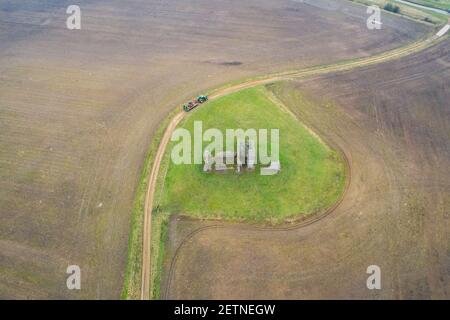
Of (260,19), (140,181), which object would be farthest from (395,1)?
(140,181)

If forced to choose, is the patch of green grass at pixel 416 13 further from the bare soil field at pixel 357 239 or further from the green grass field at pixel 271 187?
the green grass field at pixel 271 187

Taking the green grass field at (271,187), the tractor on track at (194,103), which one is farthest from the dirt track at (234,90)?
the green grass field at (271,187)

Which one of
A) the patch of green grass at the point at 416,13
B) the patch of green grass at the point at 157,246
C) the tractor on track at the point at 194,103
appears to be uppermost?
the patch of green grass at the point at 416,13

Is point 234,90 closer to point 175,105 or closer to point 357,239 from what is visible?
point 175,105

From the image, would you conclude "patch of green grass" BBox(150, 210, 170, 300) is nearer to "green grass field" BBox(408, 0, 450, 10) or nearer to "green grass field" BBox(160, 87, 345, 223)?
"green grass field" BBox(160, 87, 345, 223)

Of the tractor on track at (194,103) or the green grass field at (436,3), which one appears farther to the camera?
the green grass field at (436,3)

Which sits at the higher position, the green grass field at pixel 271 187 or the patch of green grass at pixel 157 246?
the green grass field at pixel 271 187

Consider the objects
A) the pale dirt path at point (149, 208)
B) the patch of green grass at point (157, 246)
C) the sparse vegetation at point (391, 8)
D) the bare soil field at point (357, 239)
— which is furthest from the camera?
the sparse vegetation at point (391, 8)
